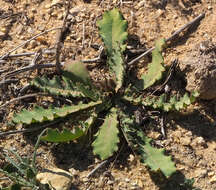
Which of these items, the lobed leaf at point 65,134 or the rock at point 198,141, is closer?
the lobed leaf at point 65,134

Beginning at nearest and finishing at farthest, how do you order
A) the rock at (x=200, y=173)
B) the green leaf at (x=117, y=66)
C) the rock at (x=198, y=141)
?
the rock at (x=200, y=173) → the rock at (x=198, y=141) → the green leaf at (x=117, y=66)

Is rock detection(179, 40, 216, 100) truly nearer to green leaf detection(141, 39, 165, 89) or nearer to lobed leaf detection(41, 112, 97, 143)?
green leaf detection(141, 39, 165, 89)

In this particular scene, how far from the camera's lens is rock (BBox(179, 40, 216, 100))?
9.78ft

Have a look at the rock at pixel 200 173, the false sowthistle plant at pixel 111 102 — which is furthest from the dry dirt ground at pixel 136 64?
the false sowthistle plant at pixel 111 102

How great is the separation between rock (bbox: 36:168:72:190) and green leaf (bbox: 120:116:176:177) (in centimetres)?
51

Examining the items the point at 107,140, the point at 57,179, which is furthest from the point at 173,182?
the point at 57,179

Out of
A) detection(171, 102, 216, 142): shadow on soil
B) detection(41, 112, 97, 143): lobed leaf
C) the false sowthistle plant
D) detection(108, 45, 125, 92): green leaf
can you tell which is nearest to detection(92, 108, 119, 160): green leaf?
the false sowthistle plant

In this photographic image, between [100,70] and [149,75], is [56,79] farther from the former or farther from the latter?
[149,75]

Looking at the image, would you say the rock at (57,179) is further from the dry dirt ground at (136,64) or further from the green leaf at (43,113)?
the green leaf at (43,113)

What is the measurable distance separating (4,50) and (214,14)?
72.3 inches

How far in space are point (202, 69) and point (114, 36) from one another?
0.81 meters

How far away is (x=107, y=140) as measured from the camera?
9.50ft

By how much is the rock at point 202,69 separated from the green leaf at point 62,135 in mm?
905

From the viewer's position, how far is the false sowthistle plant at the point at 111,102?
2852 mm
